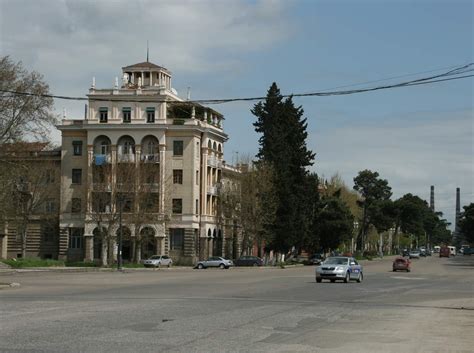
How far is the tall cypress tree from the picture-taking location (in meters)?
87.0

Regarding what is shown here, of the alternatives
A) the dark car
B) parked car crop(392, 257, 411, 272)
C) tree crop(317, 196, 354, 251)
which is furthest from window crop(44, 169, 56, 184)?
parked car crop(392, 257, 411, 272)

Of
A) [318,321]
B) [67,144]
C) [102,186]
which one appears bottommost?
[318,321]

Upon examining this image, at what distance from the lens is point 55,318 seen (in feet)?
58.3

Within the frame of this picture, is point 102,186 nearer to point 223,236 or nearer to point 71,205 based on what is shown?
point 71,205

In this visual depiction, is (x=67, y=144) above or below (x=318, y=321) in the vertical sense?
above

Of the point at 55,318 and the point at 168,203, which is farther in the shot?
the point at 168,203

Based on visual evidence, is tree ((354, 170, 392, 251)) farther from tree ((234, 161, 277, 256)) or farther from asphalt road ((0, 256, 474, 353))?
asphalt road ((0, 256, 474, 353))

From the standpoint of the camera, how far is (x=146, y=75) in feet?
311

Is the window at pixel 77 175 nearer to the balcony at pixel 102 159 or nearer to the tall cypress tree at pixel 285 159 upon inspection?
the balcony at pixel 102 159

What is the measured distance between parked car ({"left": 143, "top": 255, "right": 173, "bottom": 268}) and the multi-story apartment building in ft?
15.0

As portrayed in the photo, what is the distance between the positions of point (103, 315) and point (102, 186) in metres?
65.5

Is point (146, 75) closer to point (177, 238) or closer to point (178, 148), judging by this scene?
point (178, 148)

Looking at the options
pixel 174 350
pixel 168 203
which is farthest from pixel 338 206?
pixel 174 350

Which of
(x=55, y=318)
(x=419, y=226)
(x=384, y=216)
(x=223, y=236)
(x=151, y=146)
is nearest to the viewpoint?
(x=55, y=318)
